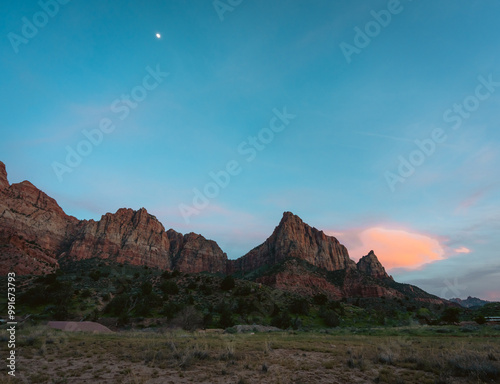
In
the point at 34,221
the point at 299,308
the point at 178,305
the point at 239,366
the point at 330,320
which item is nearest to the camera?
the point at 239,366

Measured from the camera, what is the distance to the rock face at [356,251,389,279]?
16438cm

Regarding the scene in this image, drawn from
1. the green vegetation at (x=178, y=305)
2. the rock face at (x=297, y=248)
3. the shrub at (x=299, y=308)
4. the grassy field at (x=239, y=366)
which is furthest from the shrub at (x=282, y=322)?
the rock face at (x=297, y=248)

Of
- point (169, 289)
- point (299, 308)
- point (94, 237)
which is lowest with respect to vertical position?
point (299, 308)

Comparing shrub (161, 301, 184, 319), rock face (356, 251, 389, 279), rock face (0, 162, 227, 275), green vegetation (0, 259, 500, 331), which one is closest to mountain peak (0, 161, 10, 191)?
rock face (0, 162, 227, 275)

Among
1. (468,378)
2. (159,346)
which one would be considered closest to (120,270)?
(159,346)

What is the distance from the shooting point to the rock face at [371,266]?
164375 mm

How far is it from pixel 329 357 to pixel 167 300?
137 ft

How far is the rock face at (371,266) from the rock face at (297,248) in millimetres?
7807

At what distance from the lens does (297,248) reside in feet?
465

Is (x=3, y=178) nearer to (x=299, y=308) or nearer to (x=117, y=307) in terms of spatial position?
(x=117, y=307)

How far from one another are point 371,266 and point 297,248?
61714 mm

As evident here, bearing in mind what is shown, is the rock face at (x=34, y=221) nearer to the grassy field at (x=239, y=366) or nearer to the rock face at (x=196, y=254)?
the rock face at (x=196, y=254)

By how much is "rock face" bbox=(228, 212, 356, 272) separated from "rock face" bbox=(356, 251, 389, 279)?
7.81 metres

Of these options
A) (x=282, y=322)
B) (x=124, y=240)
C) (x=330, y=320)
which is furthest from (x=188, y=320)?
(x=124, y=240)
